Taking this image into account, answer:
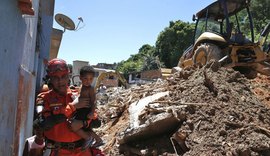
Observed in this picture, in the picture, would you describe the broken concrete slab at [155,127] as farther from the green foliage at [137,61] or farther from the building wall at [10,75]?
the green foliage at [137,61]

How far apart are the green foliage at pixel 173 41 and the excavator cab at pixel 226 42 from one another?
24.7 meters

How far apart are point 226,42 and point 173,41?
27222 millimetres

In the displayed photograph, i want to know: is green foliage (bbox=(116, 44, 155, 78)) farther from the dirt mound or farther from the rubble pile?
the rubble pile

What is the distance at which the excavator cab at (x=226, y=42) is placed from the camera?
9445 millimetres

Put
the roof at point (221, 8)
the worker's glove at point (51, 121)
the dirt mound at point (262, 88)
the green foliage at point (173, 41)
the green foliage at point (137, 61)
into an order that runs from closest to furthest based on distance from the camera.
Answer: the worker's glove at point (51, 121), the dirt mound at point (262, 88), the roof at point (221, 8), the green foliage at point (173, 41), the green foliage at point (137, 61)

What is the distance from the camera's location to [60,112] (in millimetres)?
3119

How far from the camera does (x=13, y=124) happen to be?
3311mm

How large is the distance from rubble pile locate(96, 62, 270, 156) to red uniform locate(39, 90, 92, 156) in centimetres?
269

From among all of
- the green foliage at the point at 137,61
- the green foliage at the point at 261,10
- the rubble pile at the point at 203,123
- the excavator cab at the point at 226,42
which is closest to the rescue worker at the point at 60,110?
the rubble pile at the point at 203,123

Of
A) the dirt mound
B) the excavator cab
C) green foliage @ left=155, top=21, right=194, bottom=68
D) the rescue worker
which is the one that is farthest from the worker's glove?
green foliage @ left=155, top=21, right=194, bottom=68

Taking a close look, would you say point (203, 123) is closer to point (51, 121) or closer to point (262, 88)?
point (51, 121)

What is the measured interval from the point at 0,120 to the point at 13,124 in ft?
1.75

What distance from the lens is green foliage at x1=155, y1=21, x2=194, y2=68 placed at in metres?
35.8

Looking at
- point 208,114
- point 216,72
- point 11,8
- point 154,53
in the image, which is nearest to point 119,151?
point 208,114
